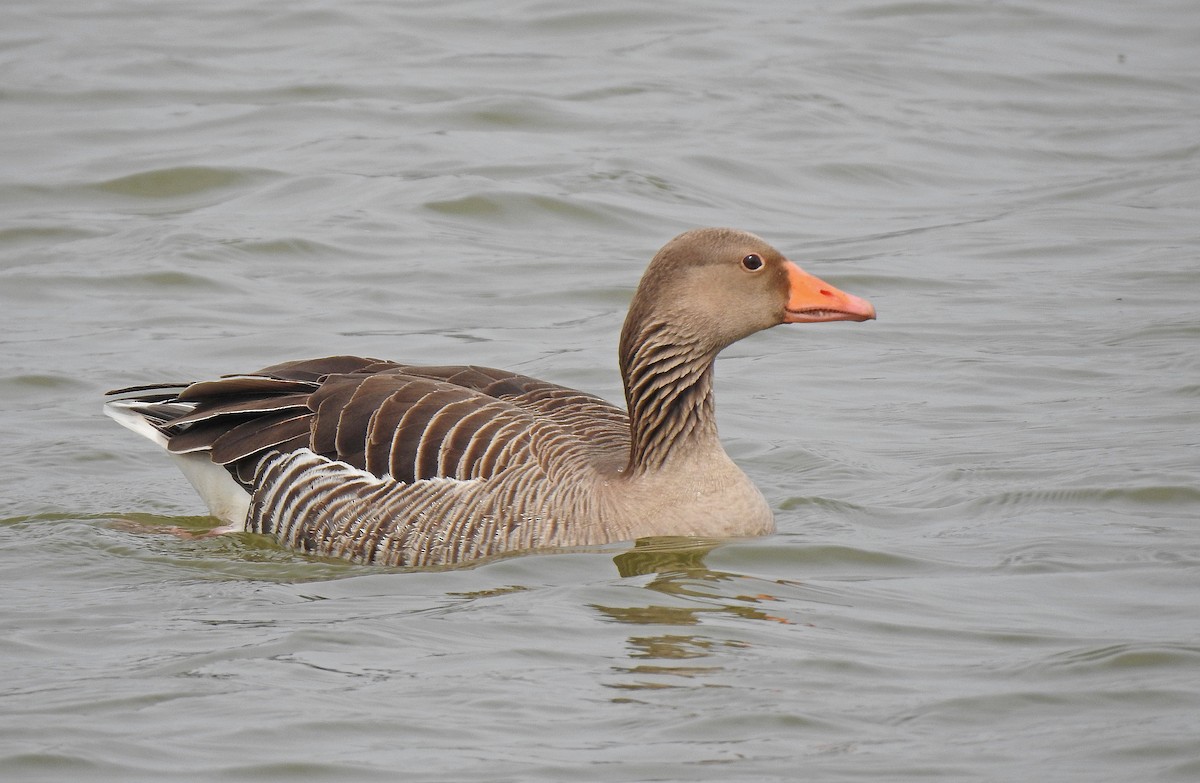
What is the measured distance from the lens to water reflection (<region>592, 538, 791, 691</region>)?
7953 millimetres

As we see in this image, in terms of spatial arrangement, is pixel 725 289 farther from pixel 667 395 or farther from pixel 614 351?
pixel 614 351

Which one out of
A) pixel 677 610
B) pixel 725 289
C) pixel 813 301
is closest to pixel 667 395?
pixel 725 289

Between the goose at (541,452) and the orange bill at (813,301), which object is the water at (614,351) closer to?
the goose at (541,452)

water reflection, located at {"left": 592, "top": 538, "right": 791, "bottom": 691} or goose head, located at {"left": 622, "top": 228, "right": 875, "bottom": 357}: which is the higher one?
goose head, located at {"left": 622, "top": 228, "right": 875, "bottom": 357}

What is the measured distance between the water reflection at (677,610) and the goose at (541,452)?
0.14 m

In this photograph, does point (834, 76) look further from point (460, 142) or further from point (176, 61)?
point (176, 61)

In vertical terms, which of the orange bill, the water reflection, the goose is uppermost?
the orange bill

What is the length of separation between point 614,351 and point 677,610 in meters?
5.41

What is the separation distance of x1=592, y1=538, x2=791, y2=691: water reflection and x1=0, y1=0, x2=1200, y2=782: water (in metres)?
0.03

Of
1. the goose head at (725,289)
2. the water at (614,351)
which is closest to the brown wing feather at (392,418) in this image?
the water at (614,351)

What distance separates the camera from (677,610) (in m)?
8.81

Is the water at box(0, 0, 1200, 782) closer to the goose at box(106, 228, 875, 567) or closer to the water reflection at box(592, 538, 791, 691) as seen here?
the water reflection at box(592, 538, 791, 691)

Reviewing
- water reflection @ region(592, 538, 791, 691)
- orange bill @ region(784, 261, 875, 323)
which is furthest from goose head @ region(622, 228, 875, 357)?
water reflection @ region(592, 538, 791, 691)

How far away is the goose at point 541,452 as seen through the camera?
9570mm
